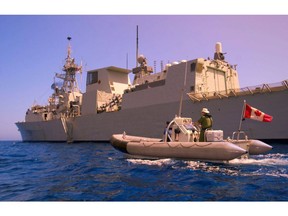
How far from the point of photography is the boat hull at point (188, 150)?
9.05m

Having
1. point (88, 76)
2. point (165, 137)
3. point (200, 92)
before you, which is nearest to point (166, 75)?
point (200, 92)

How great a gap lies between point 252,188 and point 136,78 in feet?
81.9

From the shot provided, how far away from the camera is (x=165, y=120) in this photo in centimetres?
2181

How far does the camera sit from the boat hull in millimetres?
9055

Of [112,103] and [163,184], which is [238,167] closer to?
[163,184]

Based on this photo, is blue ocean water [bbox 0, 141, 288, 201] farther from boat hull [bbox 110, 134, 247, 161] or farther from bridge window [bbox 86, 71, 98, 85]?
bridge window [bbox 86, 71, 98, 85]

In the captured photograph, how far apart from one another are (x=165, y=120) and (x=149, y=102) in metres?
2.65

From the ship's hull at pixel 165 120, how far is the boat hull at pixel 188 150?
9299 mm

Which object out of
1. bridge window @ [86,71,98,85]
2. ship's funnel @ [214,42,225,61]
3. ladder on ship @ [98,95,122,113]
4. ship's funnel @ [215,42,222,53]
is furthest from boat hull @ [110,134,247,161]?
bridge window @ [86,71,98,85]

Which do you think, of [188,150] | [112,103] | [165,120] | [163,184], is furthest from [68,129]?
[163,184]

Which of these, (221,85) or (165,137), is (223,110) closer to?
(221,85)

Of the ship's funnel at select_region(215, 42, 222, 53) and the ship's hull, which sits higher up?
the ship's funnel at select_region(215, 42, 222, 53)

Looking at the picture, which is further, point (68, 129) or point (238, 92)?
point (68, 129)

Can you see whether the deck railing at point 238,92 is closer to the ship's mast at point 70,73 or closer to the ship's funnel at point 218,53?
the ship's funnel at point 218,53
